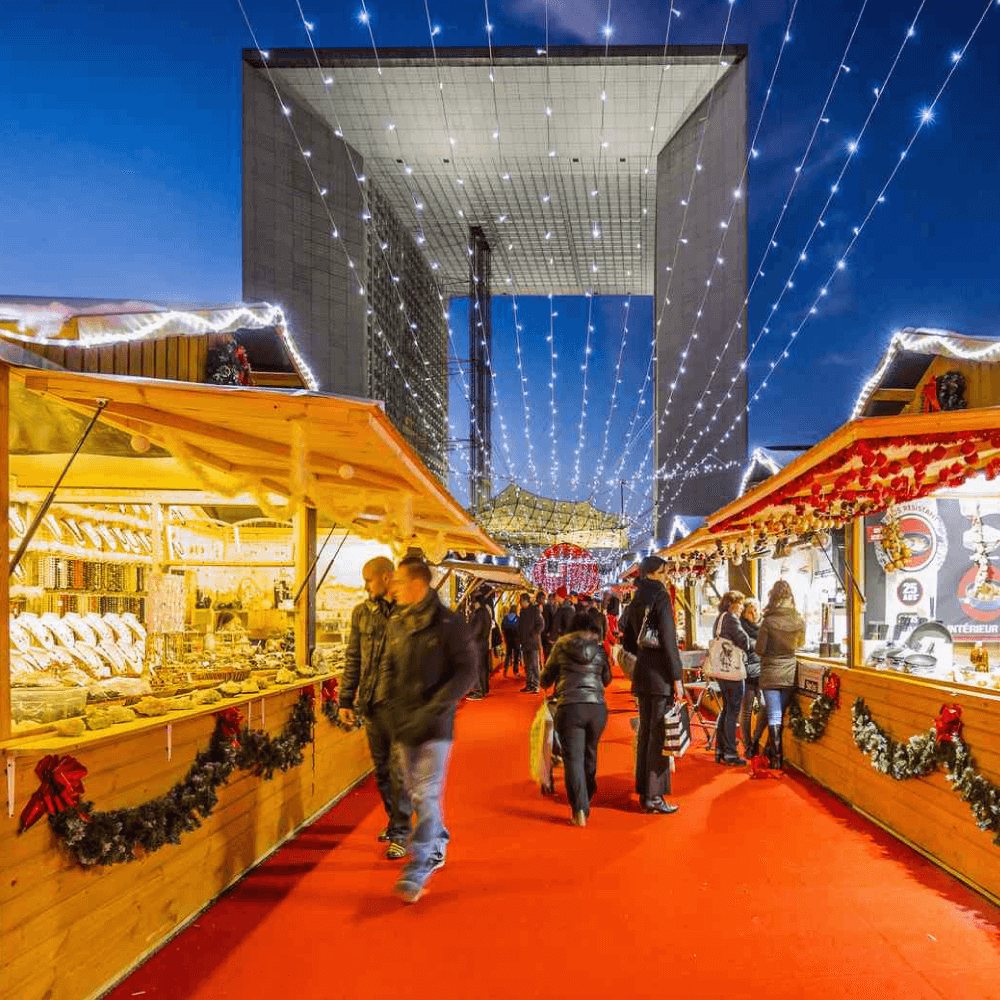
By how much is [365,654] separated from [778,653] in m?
3.93

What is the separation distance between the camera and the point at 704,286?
2547 centimetres

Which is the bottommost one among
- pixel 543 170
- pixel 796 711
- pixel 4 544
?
pixel 796 711

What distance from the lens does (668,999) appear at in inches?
127

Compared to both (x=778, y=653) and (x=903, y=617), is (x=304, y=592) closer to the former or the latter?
(x=778, y=653)

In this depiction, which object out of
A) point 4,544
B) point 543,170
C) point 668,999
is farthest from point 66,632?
point 543,170

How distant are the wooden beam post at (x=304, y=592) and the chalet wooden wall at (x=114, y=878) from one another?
2.32m

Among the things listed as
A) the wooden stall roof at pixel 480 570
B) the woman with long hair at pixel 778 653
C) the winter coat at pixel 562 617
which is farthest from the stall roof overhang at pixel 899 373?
the wooden stall roof at pixel 480 570

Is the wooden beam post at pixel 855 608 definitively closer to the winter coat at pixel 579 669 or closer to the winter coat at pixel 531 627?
the winter coat at pixel 579 669

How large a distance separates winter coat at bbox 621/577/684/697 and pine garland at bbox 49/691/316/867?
250cm

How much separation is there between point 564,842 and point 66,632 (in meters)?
4.16

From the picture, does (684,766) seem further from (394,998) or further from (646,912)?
(394,998)

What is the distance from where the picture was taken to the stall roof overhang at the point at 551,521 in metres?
31.0

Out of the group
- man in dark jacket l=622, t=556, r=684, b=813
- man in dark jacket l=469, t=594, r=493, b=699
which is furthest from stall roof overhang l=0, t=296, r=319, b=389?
man in dark jacket l=469, t=594, r=493, b=699

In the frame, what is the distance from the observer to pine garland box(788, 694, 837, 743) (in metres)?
7.05
